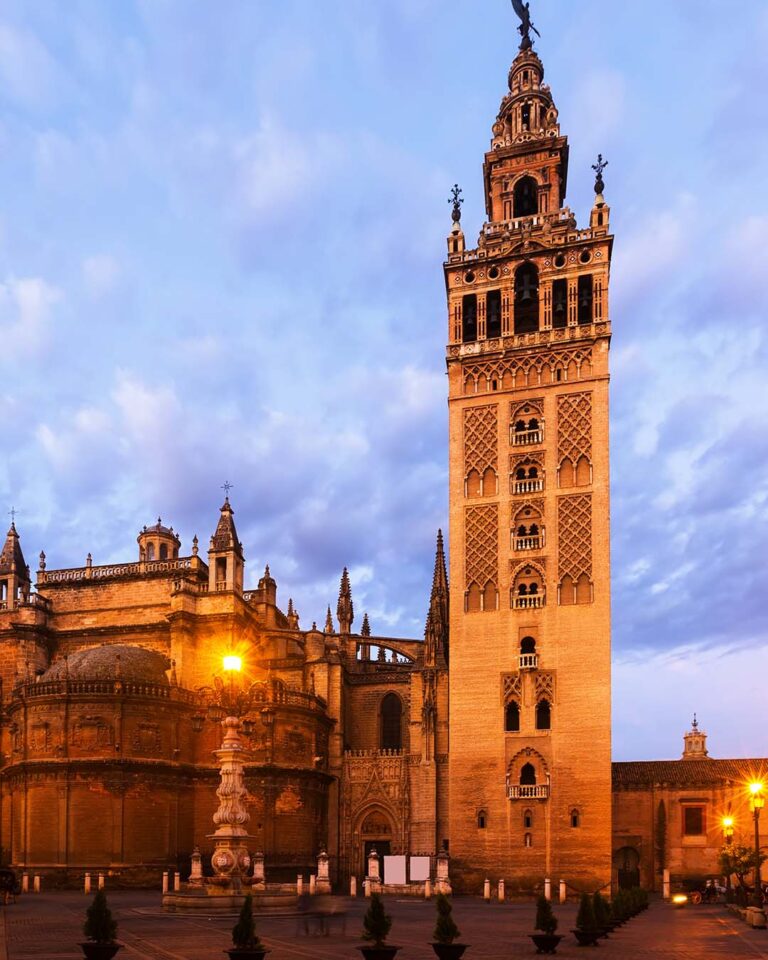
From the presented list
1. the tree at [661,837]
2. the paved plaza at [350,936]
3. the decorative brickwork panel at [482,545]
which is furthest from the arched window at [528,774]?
the paved plaza at [350,936]

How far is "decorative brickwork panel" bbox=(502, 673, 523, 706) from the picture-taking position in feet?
151

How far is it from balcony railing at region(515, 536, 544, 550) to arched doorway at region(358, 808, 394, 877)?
1591 cm

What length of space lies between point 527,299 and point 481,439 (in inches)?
342

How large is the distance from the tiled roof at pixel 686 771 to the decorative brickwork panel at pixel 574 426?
18723mm

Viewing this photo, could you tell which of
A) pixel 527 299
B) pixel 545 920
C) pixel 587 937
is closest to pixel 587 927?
pixel 587 937

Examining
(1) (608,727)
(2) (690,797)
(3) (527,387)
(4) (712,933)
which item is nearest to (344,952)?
(4) (712,933)

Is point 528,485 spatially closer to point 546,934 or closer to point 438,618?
point 438,618

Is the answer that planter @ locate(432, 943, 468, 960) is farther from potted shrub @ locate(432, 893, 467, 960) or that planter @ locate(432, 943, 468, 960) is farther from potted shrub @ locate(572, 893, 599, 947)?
potted shrub @ locate(572, 893, 599, 947)

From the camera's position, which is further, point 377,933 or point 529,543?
point 529,543

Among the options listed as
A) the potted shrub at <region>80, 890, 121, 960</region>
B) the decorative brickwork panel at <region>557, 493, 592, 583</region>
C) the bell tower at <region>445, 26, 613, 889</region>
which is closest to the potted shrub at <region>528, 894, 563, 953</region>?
the potted shrub at <region>80, 890, 121, 960</region>

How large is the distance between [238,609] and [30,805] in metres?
14.0

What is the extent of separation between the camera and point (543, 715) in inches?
1810

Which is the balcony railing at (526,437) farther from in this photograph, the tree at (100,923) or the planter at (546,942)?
the tree at (100,923)

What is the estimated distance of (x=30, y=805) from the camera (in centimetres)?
4550
